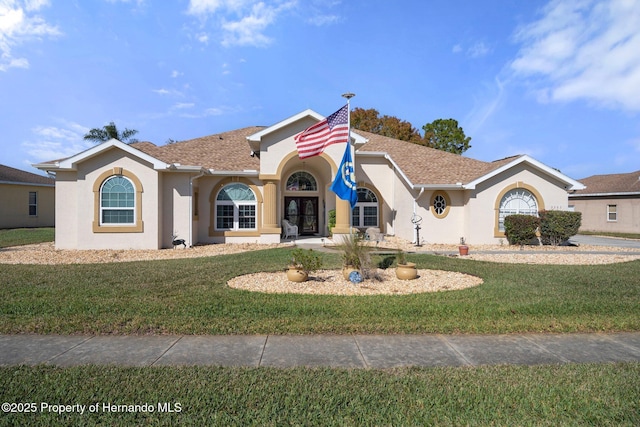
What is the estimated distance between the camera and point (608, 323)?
607 centimetres

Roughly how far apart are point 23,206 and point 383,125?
3389 centimetres

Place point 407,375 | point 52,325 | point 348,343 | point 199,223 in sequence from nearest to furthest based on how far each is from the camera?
point 407,375 → point 348,343 → point 52,325 → point 199,223

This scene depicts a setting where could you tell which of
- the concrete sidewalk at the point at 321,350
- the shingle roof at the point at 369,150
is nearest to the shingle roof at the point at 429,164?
the shingle roof at the point at 369,150

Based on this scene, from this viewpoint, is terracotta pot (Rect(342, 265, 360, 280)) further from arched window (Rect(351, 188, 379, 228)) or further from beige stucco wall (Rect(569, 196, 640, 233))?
beige stucco wall (Rect(569, 196, 640, 233))

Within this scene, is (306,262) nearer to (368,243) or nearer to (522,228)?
(368,243)

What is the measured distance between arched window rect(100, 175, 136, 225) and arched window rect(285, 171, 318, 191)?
25.8 ft

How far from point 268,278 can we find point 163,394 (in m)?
5.85

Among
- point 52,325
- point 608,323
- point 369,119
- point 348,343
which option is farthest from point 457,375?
point 369,119

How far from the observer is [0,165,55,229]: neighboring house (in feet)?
93.6

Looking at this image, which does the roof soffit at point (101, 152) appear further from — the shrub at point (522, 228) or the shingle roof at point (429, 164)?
Answer: the shrub at point (522, 228)

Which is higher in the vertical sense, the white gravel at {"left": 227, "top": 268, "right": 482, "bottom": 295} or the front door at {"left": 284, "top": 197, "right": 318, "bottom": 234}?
the front door at {"left": 284, "top": 197, "right": 318, "bottom": 234}

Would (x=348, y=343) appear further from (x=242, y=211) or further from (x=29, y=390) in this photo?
(x=242, y=211)

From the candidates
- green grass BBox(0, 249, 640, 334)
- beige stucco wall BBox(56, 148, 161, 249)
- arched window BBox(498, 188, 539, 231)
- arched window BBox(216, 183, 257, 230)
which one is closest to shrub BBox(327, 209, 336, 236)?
arched window BBox(216, 183, 257, 230)

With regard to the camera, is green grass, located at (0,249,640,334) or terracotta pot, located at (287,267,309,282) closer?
green grass, located at (0,249,640,334)
